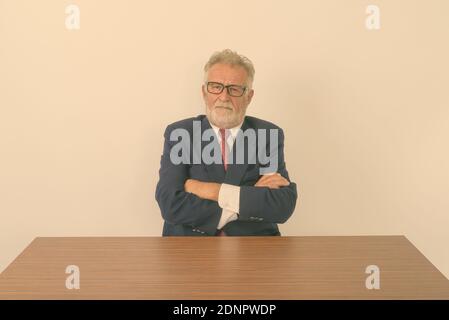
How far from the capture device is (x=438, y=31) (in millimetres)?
3180

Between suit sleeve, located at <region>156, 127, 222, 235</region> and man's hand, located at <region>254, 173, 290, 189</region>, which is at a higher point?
man's hand, located at <region>254, 173, 290, 189</region>

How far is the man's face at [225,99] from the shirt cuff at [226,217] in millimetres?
395

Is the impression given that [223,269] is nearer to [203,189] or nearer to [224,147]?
[203,189]

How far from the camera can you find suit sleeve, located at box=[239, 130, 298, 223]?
236 centimetres

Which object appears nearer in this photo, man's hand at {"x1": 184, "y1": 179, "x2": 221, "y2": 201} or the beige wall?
man's hand at {"x1": 184, "y1": 179, "x2": 221, "y2": 201}

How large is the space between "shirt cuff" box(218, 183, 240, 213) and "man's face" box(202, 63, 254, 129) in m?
0.34

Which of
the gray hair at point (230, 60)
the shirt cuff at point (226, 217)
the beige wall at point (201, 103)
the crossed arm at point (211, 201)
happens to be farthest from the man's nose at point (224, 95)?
the beige wall at point (201, 103)

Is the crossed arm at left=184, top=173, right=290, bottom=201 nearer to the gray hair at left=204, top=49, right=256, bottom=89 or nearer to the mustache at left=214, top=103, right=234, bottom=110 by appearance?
the mustache at left=214, top=103, right=234, bottom=110

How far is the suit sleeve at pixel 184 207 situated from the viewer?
92.2 inches

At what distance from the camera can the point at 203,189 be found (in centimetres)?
239
